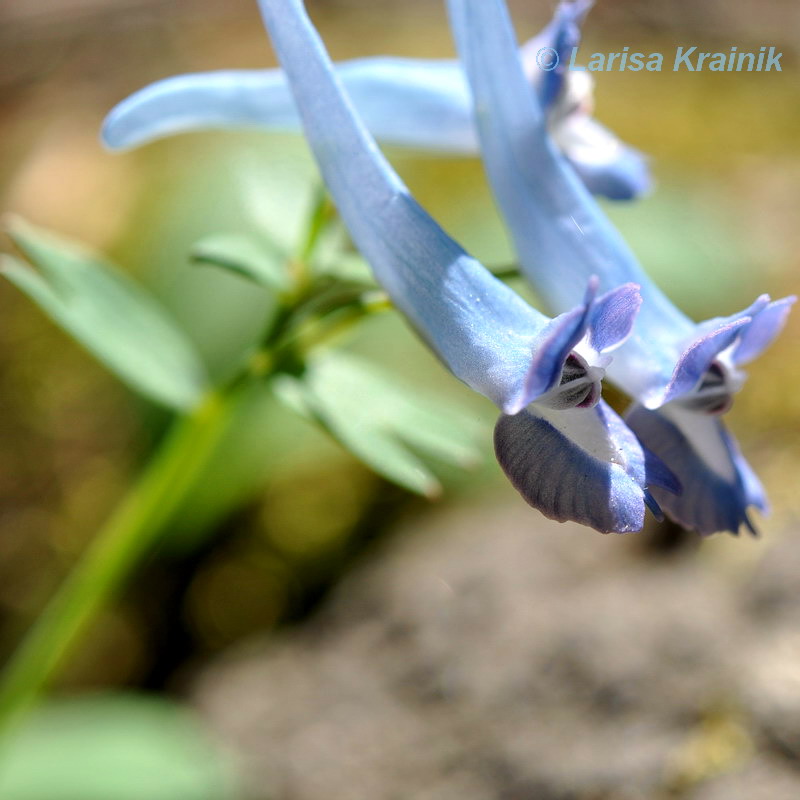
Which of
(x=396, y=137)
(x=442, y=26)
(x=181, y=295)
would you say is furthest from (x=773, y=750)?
(x=442, y=26)

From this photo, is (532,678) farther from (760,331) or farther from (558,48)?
(558,48)

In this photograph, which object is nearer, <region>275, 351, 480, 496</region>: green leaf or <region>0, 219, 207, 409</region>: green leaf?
<region>275, 351, 480, 496</region>: green leaf

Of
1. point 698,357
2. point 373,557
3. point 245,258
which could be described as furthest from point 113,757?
point 698,357

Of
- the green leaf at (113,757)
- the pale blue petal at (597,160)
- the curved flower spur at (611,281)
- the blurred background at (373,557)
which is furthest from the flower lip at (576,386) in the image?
the green leaf at (113,757)

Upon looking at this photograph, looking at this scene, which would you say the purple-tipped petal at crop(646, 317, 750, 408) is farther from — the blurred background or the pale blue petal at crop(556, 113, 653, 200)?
the blurred background

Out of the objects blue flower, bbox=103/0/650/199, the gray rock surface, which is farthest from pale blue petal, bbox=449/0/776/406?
the gray rock surface
